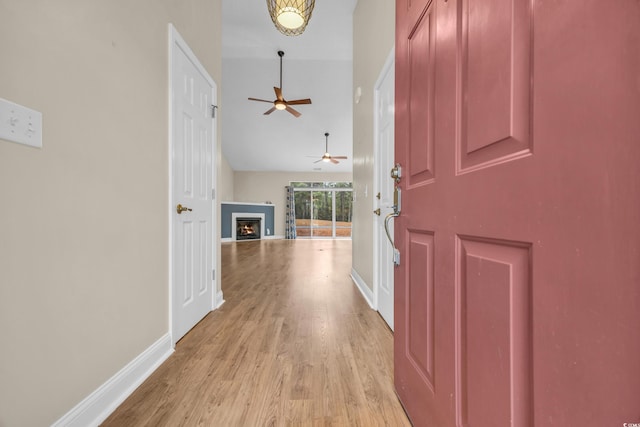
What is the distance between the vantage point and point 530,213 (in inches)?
20.3

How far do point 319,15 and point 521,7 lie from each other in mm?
3645

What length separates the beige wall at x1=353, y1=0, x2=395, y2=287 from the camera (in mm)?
2158

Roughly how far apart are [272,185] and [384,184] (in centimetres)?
834

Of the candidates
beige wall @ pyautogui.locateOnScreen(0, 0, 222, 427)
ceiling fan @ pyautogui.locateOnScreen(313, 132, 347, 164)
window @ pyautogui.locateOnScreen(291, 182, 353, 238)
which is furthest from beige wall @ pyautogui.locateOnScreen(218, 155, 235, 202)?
beige wall @ pyautogui.locateOnScreen(0, 0, 222, 427)

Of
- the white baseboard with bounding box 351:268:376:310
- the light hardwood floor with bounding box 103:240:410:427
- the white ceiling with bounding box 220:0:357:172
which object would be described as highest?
the white ceiling with bounding box 220:0:357:172

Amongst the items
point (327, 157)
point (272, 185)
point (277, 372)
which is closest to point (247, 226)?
point (272, 185)

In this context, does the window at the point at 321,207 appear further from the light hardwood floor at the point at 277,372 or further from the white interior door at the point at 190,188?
the white interior door at the point at 190,188

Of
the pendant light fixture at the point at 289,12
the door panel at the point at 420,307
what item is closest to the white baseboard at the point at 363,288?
the door panel at the point at 420,307

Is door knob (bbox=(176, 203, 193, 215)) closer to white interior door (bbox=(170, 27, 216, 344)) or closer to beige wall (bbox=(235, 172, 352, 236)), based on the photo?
white interior door (bbox=(170, 27, 216, 344))

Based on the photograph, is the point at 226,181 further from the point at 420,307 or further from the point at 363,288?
the point at 420,307

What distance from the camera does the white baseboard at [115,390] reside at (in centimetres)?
99

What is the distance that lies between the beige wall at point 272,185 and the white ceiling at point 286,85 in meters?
0.32

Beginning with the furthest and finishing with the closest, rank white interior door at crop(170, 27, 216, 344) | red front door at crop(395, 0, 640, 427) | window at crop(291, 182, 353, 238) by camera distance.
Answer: window at crop(291, 182, 353, 238) < white interior door at crop(170, 27, 216, 344) < red front door at crop(395, 0, 640, 427)

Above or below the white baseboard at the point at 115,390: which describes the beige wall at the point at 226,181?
above
